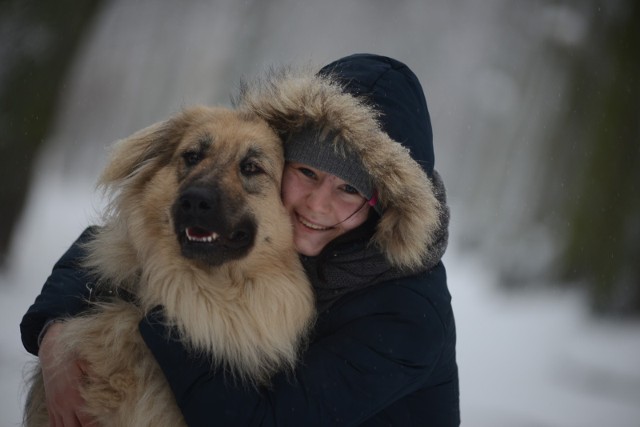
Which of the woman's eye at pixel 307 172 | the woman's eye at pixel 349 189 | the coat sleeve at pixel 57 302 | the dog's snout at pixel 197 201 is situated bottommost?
the coat sleeve at pixel 57 302

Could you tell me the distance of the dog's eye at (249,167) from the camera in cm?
237

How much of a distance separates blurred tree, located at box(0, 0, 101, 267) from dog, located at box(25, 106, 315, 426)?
12.3 feet

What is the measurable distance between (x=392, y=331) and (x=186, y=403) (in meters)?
0.73

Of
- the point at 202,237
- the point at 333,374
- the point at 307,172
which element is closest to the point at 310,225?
the point at 307,172

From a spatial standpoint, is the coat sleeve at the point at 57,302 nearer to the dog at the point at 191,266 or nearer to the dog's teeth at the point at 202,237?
the dog at the point at 191,266

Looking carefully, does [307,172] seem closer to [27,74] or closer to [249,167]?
[249,167]

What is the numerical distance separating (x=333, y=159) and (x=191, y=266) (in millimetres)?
640

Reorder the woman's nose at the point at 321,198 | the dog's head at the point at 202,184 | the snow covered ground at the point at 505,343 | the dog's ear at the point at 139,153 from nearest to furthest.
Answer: the dog's head at the point at 202,184, the woman's nose at the point at 321,198, the dog's ear at the point at 139,153, the snow covered ground at the point at 505,343

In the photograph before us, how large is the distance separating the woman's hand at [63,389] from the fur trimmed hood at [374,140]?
1.12 metres

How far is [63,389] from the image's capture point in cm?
223

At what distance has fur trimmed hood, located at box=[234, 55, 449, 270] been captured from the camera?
86.4 inches

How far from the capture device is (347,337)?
2.27 m

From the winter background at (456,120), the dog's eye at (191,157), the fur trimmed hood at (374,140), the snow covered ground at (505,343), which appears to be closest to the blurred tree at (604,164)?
the winter background at (456,120)

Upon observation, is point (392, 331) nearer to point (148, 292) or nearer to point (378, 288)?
point (378, 288)
